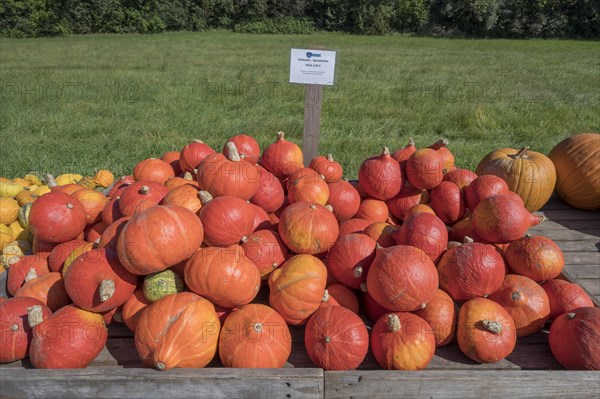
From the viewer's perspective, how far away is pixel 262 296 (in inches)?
94.9

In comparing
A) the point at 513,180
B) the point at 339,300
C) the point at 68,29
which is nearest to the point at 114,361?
the point at 339,300

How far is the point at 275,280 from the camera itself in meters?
2.17

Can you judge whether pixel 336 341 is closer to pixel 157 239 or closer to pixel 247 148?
pixel 157 239

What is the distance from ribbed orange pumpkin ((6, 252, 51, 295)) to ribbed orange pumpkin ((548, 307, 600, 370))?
2631 mm

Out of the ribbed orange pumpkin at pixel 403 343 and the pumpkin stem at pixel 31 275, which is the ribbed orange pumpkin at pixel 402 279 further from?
the pumpkin stem at pixel 31 275

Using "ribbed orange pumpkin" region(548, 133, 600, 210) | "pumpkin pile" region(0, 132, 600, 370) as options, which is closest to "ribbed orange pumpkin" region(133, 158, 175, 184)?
"pumpkin pile" region(0, 132, 600, 370)

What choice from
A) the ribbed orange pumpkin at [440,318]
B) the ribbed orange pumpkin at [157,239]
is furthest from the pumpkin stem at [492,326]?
the ribbed orange pumpkin at [157,239]

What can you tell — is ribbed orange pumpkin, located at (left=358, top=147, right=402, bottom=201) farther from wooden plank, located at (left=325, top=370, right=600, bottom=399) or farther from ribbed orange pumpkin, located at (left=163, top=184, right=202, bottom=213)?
wooden plank, located at (left=325, top=370, right=600, bottom=399)

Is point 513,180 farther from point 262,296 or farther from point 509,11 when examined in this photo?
point 509,11

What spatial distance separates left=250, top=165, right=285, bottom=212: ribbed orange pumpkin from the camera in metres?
2.72

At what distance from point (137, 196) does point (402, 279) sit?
151cm

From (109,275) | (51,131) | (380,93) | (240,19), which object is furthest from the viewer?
(240,19)

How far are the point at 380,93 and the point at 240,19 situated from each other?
110 feet

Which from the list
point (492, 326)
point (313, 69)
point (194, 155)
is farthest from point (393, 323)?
point (313, 69)
